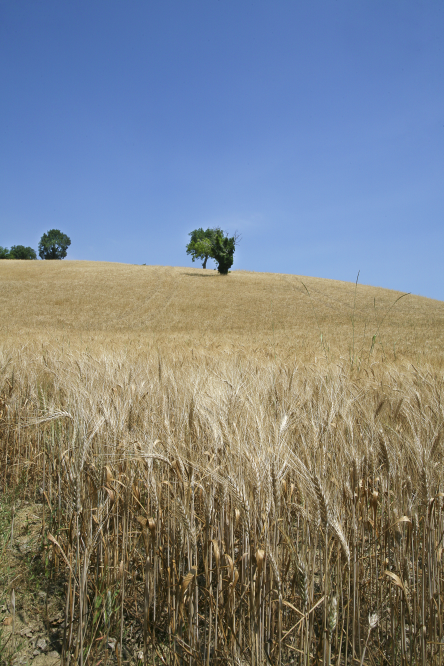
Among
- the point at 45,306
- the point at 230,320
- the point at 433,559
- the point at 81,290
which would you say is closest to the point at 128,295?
the point at 81,290

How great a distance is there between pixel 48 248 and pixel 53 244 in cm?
163

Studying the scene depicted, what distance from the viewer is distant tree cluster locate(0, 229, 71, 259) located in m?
89.1

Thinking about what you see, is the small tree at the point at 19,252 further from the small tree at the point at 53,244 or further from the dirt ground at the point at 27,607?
the dirt ground at the point at 27,607

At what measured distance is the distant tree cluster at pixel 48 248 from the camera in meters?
89.1

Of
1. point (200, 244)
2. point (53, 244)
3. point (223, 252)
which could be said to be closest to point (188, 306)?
point (223, 252)

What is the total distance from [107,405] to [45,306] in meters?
26.5

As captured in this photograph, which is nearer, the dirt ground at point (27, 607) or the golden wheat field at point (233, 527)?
the golden wheat field at point (233, 527)

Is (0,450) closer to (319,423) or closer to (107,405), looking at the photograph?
(107,405)

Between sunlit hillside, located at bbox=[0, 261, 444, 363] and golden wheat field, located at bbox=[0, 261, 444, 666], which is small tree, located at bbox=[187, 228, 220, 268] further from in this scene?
golden wheat field, located at bbox=[0, 261, 444, 666]

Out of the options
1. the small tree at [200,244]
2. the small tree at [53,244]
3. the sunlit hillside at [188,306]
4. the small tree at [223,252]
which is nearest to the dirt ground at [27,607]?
the sunlit hillside at [188,306]

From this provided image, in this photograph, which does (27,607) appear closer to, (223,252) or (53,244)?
(223,252)

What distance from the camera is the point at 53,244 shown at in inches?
3526

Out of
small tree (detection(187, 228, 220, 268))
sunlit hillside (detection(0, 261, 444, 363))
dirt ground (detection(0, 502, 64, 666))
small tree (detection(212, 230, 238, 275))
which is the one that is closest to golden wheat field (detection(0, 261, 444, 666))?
dirt ground (detection(0, 502, 64, 666))

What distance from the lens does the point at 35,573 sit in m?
1.68
